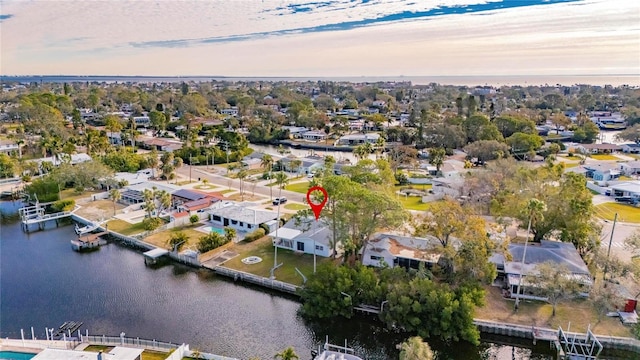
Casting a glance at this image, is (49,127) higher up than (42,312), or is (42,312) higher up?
(49,127)

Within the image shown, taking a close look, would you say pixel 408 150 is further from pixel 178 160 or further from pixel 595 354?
pixel 595 354

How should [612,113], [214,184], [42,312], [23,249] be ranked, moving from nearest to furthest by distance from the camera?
[42,312]
[23,249]
[214,184]
[612,113]

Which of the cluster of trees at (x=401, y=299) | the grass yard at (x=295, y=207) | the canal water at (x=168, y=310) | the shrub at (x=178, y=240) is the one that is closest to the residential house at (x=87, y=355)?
the canal water at (x=168, y=310)

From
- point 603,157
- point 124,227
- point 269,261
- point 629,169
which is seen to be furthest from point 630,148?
point 124,227

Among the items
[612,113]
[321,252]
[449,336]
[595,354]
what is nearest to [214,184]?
[321,252]

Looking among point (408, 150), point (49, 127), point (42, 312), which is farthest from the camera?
point (49, 127)

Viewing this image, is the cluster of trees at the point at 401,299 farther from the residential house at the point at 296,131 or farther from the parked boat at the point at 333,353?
the residential house at the point at 296,131

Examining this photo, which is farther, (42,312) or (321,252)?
(321,252)
